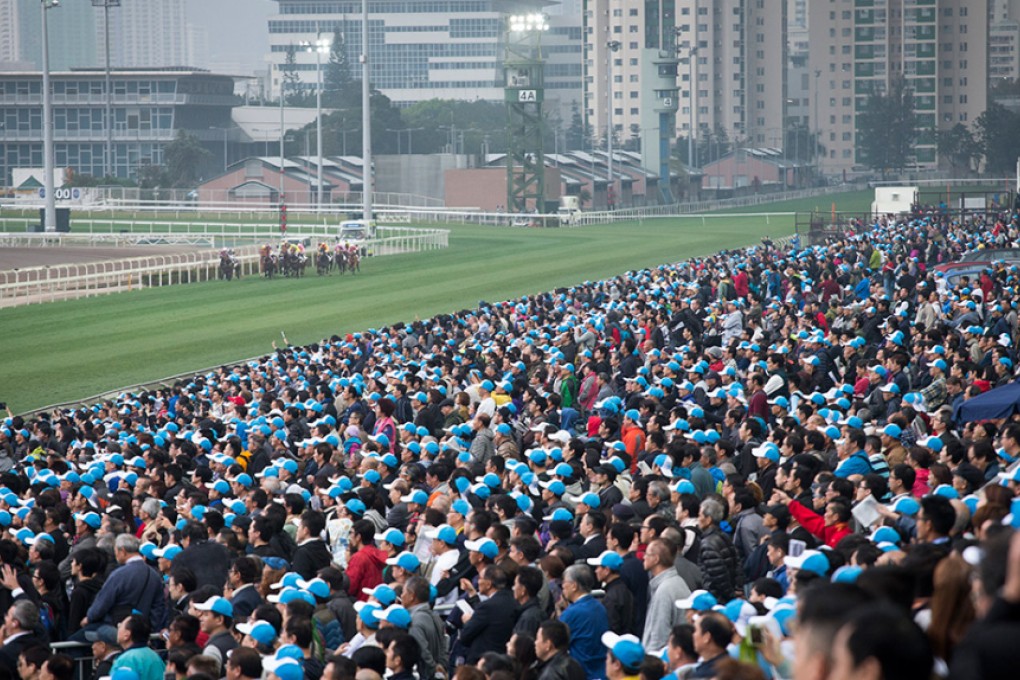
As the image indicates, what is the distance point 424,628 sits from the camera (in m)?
8.93

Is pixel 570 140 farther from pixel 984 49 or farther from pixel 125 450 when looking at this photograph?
pixel 125 450

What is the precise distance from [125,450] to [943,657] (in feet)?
43.1

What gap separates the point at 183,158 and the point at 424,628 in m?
111

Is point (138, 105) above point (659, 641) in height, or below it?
above

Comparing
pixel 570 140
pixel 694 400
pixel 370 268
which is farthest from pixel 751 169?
pixel 694 400

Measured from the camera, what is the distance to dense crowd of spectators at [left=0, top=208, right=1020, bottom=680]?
7215 millimetres

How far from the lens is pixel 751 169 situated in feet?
447

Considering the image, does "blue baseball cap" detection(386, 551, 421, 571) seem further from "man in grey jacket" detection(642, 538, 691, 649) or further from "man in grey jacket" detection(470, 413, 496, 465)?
"man in grey jacket" detection(470, 413, 496, 465)

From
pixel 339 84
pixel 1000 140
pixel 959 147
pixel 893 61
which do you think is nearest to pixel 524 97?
pixel 1000 140

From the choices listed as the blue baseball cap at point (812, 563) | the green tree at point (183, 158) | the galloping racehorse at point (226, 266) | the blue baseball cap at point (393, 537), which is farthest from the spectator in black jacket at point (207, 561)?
the green tree at point (183, 158)

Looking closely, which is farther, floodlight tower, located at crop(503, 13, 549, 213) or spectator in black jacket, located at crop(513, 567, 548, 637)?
floodlight tower, located at crop(503, 13, 549, 213)

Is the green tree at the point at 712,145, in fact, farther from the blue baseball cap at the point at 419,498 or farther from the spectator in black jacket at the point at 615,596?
the spectator in black jacket at the point at 615,596

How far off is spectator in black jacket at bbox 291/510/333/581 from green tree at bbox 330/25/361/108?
144 metres

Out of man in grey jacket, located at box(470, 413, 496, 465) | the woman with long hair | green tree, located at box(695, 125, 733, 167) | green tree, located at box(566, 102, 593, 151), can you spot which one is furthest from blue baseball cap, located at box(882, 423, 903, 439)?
green tree, located at box(566, 102, 593, 151)
